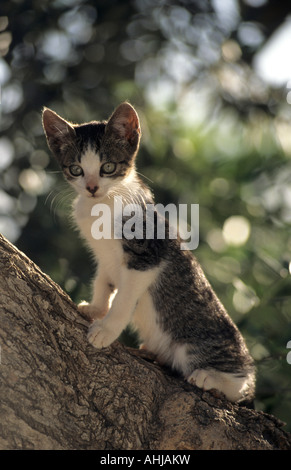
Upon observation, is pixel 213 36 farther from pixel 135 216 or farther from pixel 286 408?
pixel 286 408

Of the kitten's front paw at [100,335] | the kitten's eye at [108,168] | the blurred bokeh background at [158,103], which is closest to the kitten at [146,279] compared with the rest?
the kitten's eye at [108,168]

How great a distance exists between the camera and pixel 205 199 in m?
→ 6.52

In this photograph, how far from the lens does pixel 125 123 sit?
3.67 m

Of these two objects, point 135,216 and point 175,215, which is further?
point 175,215

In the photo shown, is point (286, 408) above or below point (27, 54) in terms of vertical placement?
below

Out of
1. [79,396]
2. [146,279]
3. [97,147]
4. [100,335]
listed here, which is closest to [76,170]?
[97,147]

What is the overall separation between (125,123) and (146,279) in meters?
1.06

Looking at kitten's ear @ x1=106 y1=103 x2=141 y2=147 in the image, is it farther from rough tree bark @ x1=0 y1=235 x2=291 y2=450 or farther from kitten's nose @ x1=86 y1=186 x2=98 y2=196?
rough tree bark @ x1=0 y1=235 x2=291 y2=450

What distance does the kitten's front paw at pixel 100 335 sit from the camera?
3.05m

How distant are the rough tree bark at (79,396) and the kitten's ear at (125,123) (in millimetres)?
1144

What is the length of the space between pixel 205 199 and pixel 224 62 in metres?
1.58

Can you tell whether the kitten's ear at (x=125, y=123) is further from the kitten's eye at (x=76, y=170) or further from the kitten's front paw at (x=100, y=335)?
the kitten's front paw at (x=100, y=335)

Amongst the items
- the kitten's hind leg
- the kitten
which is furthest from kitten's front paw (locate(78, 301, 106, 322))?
the kitten's hind leg

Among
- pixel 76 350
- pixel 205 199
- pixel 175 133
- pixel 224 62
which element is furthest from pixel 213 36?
pixel 76 350
